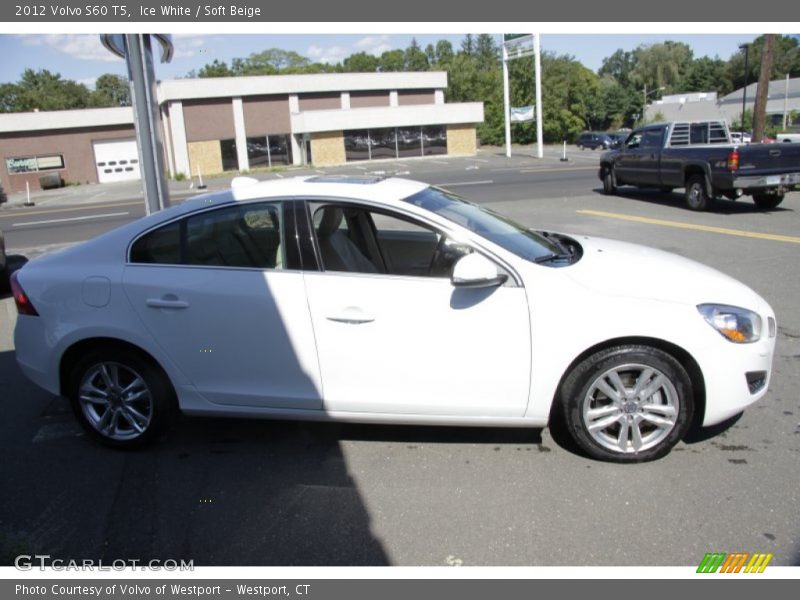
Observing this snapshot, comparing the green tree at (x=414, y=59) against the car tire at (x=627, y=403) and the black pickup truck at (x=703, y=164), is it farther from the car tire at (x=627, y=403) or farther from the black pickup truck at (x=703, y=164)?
the car tire at (x=627, y=403)

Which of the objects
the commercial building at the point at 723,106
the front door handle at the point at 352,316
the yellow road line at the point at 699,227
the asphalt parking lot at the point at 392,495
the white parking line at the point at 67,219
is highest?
the commercial building at the point at 723,106

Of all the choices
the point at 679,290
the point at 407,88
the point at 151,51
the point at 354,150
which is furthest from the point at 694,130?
the point at 407,88

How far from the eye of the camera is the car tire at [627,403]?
361 centimetres

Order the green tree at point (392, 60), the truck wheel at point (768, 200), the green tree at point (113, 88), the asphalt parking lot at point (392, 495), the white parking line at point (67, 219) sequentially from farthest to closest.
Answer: the green tree at point (392, 60), the green tree at point (113, 88), the white parking line at point (67, 219), the truck wheel at point (768, 200), the asphalt parking lot at point (392, 495)

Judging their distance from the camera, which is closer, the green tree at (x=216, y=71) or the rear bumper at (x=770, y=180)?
the rear bumper at (x=770, y=180)

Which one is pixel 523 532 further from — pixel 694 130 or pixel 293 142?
pixel 293 142

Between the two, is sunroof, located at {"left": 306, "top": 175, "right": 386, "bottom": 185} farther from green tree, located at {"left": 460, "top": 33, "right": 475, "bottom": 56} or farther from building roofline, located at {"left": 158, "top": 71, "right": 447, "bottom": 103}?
green tree, located at {"left": 460, "top": 33, "right": 475, "bottom": 56}

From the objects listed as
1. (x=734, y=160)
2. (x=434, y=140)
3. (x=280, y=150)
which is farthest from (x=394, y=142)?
(x=734, y=160)

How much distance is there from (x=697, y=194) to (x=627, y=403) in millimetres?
11475

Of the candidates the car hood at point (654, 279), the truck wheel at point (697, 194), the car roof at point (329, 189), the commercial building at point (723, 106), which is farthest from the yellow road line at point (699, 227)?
the commercial building at point (723, 106)

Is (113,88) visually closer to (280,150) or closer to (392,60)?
(392,60)

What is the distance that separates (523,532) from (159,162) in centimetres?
634

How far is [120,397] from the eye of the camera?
412 centimetres

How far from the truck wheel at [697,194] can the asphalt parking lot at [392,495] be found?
31.3 feet
